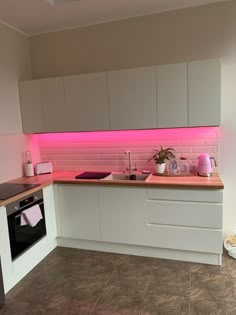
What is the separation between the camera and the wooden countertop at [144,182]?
8.31 feet

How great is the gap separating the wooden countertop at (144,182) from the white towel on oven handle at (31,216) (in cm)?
17

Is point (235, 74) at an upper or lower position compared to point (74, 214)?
upper

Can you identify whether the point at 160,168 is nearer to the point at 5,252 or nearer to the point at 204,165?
the point at 204,165

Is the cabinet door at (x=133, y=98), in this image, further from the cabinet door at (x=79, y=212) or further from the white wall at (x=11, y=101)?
the white wall at (x=11, y=101)

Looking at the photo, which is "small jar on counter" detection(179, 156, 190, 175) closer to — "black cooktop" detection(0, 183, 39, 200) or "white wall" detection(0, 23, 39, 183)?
"black cooktop" detection(0, 183, 39, 200)

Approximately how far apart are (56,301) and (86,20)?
119 inches

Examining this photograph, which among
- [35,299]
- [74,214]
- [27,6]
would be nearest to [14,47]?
[27,6]

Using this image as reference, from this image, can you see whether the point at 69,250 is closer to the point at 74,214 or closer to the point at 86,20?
the point at 74,214

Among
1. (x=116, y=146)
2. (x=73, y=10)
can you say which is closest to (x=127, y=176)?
(x=116, y=146)

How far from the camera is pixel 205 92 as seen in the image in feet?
8.65

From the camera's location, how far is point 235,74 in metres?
2.79

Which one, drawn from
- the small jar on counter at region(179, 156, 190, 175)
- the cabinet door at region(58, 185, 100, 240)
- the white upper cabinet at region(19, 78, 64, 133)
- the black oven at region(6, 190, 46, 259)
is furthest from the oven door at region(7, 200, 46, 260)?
the small jar on counter at region(179, 156, 190, 175)

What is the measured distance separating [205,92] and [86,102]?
1326 mm

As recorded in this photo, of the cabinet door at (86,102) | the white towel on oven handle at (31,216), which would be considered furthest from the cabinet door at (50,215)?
the cabinet door at (86,102)
